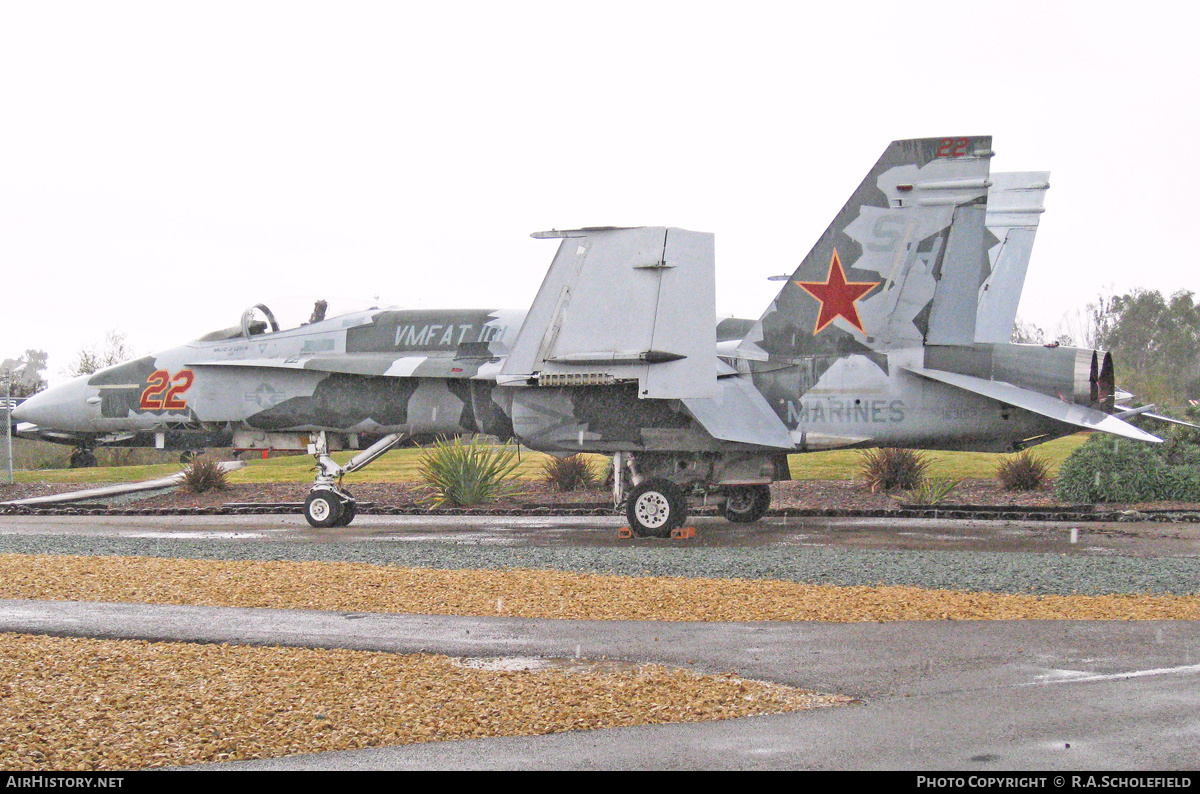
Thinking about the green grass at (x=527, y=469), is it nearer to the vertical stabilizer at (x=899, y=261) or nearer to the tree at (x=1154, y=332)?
the vertical stabilizer at (x=899, y=261)

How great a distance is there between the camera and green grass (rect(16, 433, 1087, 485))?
68.7 feet

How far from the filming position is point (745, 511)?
15391mm

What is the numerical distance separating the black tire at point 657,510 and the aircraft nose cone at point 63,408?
27.5 feet

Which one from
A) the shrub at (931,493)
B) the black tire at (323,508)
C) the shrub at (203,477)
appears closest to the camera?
the black tire at (323,508)

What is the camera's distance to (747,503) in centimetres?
1543

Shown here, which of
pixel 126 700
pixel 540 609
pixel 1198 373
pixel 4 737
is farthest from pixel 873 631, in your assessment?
pixel 1198 373

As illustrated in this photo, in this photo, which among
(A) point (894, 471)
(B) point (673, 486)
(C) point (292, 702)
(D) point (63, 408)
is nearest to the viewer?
(C) point (292, 702)

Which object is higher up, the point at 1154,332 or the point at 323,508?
the point at 1154,332

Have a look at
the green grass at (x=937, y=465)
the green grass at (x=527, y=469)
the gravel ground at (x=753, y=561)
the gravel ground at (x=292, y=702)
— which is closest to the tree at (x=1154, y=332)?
the green grass at (x=527, y=469)

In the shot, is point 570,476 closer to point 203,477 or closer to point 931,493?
point 931,493

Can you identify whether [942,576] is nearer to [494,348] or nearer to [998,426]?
[998,426]

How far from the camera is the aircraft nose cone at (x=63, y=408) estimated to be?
15.8m

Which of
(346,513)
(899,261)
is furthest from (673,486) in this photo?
(346,513)

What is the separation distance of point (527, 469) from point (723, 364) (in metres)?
9.76
